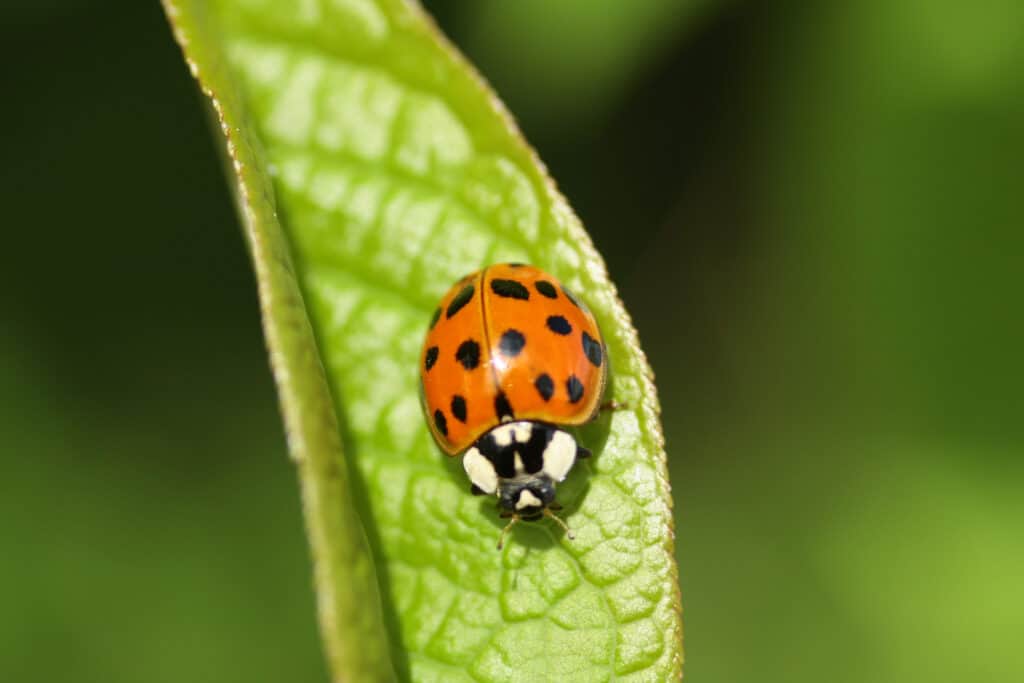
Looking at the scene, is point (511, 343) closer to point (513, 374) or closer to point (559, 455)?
point (513, 374)

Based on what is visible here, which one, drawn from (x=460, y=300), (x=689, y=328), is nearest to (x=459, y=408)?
(x=460, y=300)

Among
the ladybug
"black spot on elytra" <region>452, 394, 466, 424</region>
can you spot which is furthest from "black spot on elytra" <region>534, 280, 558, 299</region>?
"black spot on elytra" <region>452, 394, 466, 424</region>

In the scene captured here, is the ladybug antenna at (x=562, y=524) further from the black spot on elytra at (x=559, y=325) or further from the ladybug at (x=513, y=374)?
the black spot on elytra at (x=559, y=325)

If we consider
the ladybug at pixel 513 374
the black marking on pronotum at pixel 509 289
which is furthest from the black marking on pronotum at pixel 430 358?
the black marking on pronotum at pixel 509 289

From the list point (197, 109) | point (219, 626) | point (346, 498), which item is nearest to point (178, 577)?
point (219, 626)

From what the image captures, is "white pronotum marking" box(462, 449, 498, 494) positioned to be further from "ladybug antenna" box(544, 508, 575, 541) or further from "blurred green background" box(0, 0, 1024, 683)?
"blurred green background" box(0, 0, 1024, 683)

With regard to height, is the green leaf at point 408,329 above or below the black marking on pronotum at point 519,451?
above

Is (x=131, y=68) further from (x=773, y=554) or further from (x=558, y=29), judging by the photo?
(x=773, y=554)
